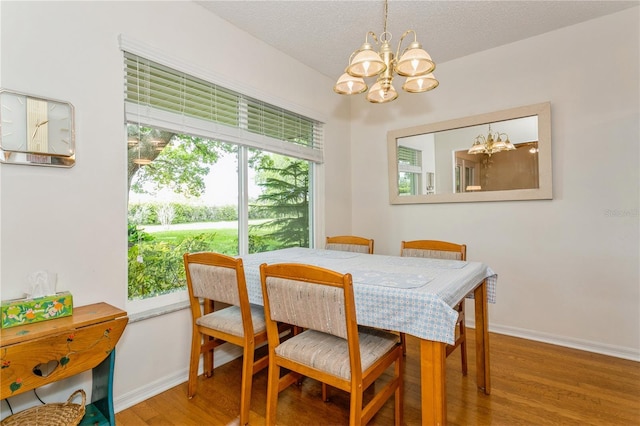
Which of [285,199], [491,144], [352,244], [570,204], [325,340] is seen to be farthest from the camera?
[285,199]

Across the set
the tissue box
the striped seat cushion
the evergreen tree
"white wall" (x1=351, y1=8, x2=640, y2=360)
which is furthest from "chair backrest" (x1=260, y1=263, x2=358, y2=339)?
"white wall" (x1=351, y1=8, x2=640, y2=360)

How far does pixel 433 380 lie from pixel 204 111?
7.04 feet

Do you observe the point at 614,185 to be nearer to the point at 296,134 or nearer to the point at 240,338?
the point at 296,134

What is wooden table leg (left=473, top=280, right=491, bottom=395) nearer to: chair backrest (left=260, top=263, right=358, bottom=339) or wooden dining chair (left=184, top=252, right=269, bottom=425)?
chair backrest (left=260, top=263, right=358, bottom=339)

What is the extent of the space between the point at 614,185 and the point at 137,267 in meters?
3.41

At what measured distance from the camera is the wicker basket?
1321 mm

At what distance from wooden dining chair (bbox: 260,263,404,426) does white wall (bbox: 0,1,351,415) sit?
93 cm

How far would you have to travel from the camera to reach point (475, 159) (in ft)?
9.43

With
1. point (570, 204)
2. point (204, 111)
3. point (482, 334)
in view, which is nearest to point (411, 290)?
point (482, 334)

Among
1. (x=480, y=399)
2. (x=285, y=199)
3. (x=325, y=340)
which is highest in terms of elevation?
(x=285, y=199)

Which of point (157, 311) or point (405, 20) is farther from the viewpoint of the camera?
point (405, 20)

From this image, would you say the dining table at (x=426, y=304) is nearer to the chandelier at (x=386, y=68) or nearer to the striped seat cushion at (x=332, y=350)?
the striped seat cushion at (x=332, y=350)

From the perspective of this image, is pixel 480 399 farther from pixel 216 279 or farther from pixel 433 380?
pixel 216 279

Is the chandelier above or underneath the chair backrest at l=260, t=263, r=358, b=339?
above
